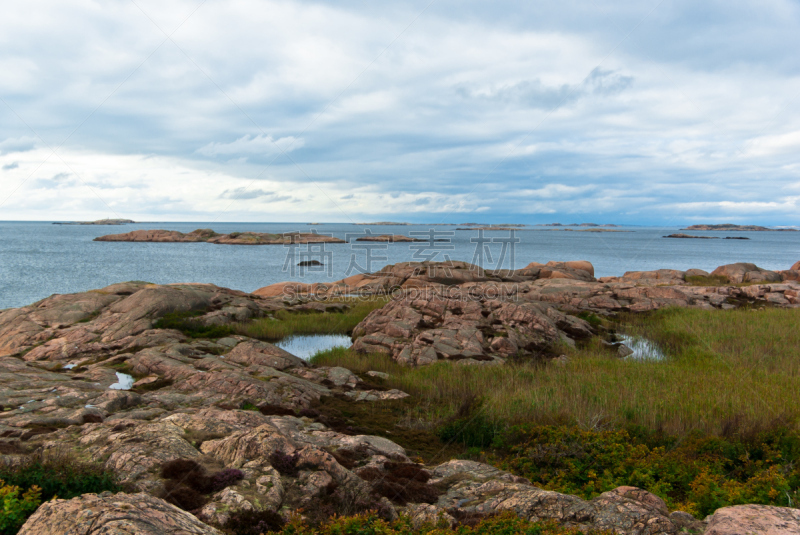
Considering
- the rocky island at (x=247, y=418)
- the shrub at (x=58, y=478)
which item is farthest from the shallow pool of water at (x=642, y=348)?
the shrub at (x=58, y=478)

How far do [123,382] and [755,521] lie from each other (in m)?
16.5

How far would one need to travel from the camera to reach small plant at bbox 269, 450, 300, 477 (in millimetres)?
7633

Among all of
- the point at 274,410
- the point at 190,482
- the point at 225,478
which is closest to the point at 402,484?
the point at 225,478

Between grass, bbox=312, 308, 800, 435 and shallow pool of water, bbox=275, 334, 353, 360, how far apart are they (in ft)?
11.2

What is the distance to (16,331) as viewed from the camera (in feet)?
69.7

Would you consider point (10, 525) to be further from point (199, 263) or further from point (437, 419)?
point (199, 263)

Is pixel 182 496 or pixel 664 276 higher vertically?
pixel 182 496

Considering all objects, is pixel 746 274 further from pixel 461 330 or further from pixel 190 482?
pixel 190 482

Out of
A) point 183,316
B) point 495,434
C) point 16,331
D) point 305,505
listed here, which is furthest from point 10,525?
point 16,331

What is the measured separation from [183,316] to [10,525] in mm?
20008

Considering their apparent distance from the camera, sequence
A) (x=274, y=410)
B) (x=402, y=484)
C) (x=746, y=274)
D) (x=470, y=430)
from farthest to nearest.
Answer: (x=746, y=274) → (x=274, y=410) → (x=470, y=430) → (x=402, y=484)

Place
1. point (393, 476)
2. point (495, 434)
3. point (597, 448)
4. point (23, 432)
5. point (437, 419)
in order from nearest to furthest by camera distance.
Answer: point (393, 476)
point (23, 432)
point (597, 448)
point (495, 434)
point (437, 419)

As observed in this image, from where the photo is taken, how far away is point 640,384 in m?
15.8

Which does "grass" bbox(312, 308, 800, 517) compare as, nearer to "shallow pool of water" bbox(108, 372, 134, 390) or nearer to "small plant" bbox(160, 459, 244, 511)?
"small plant" bbox(160, 459, 244, 511)
